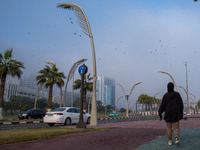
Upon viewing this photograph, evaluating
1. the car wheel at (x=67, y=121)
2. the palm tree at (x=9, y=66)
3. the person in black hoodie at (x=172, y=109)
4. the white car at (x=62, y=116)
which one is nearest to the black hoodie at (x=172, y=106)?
the person in black hoodie at (x=172, y=109)

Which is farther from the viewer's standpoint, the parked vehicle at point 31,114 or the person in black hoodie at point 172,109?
the parked vehicle at point 31,114

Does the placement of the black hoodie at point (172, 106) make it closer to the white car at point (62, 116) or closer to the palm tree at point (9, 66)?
the white car at point (62, 116)

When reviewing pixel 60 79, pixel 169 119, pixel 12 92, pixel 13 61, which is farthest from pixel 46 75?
pixel 12 92

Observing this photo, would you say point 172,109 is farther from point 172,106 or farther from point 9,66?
point 9,66

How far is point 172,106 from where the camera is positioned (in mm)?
5734

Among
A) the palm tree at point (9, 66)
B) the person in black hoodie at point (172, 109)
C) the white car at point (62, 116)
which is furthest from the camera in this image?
the palm tree at point (9, 66)

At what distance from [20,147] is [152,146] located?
363 centimetres

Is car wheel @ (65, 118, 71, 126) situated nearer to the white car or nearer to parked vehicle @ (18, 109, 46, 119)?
the white car

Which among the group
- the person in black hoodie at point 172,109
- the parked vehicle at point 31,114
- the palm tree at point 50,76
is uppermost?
the palm tree at point 50,76

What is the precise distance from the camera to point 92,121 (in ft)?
44.3

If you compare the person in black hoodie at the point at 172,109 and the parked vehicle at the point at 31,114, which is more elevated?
the person in black hoodie at the point at 172,109

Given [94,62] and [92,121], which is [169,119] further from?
[94,62]

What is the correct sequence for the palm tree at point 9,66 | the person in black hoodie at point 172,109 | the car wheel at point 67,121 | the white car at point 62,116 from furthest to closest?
the palm tree at point 9,66, the car wheel at point 67,121, the white car at point 62,116, the person in black hoodie at point 172,109

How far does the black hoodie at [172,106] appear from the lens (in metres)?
5.64
